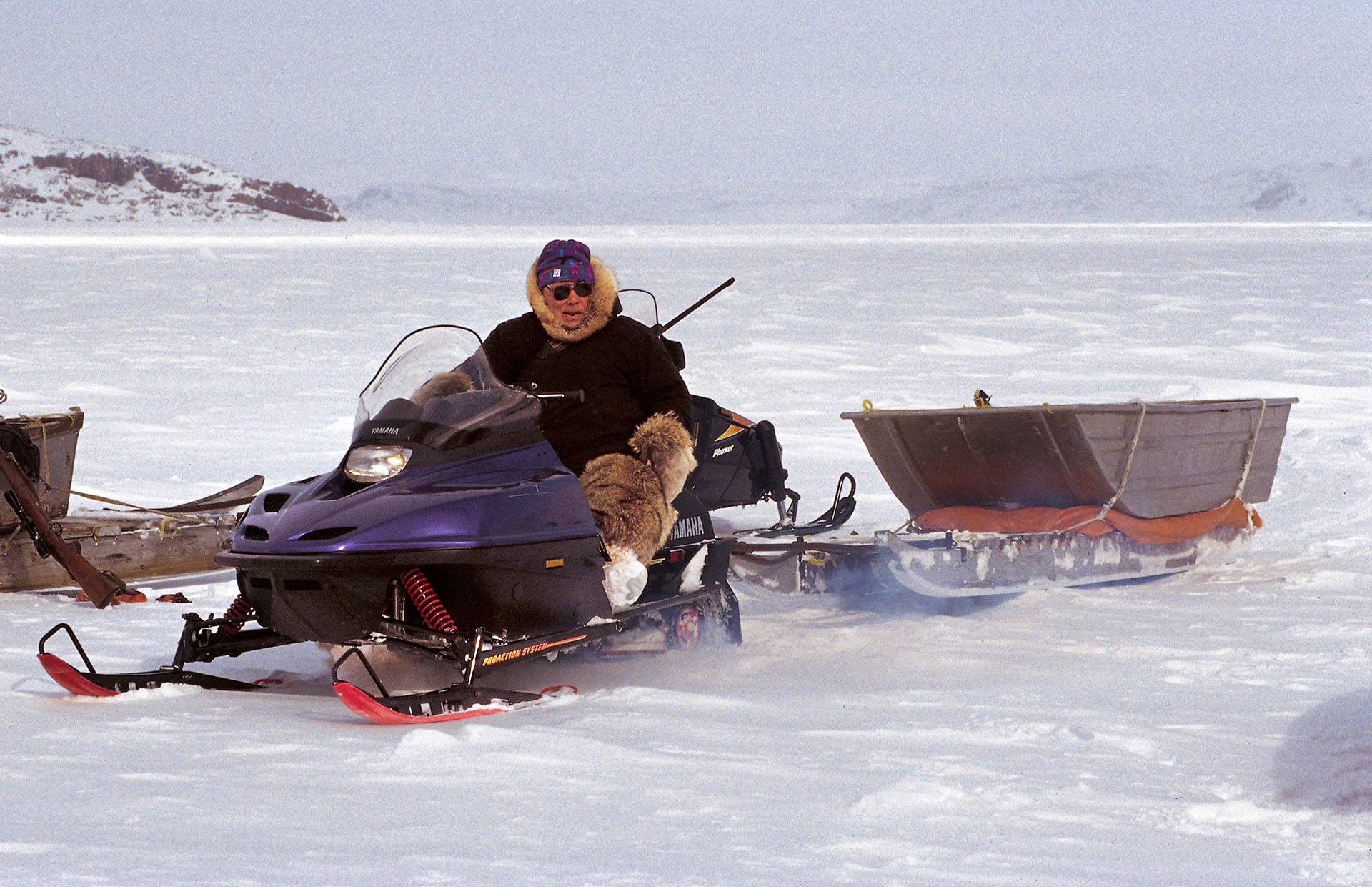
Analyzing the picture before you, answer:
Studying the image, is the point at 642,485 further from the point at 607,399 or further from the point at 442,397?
the point at 442,397

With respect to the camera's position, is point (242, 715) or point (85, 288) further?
point (85, 288)

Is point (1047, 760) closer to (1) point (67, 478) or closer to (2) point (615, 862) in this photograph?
(2) point (615, 862)

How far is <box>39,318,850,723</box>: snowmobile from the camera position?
10.6ft

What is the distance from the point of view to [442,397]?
3533 mm

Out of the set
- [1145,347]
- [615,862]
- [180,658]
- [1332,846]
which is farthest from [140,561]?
[1145,347]

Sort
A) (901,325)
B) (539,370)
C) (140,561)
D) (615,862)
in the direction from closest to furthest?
(615,862), (539,370), (140,561), (901,325)

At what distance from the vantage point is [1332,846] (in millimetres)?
2410

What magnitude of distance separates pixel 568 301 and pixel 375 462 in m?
0.92

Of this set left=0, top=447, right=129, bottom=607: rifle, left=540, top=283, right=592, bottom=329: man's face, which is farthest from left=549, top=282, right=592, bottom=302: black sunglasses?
left=0, top=447, right=129, bottom=607: rifle

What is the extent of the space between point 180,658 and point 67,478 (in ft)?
7.65

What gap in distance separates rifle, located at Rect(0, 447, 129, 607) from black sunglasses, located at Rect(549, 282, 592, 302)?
2067mm

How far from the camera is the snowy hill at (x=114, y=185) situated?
63844mm

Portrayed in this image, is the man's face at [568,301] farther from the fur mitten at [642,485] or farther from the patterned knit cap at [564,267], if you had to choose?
the fur mitten at [642,485]

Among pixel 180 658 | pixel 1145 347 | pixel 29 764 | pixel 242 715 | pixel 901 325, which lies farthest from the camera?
pixel 901 325
